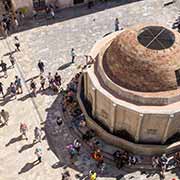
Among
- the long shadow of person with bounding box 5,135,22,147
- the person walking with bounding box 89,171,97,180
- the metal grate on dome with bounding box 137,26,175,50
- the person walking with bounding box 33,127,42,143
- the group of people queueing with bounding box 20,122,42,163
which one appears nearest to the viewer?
the person walking with bounding box 89,171,97,180

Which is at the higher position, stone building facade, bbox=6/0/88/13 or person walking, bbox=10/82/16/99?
stone building facade, bbox=6/0/88/13

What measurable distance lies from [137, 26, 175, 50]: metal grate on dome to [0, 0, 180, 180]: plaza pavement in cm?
814

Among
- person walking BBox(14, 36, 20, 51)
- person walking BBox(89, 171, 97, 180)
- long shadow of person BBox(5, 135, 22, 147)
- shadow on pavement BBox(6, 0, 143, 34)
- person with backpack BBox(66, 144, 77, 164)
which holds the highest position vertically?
shadow on pavement BBox(6, 0, 143, 34)

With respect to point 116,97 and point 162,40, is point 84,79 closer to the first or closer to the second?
point 116,97

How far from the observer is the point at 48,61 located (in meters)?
33.6

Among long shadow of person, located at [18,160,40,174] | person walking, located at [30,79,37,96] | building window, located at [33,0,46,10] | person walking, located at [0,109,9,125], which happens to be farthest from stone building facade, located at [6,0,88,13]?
long shadow of person, located at [18,160,40,174]

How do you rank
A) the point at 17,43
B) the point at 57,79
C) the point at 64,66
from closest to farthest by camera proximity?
1. the point at 57,79
2. the point at 64,66
3. the point at 17,43

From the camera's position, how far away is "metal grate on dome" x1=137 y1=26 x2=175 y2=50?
25.8m

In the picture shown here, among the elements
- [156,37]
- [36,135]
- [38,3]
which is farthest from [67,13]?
[36,135]

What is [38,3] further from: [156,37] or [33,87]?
[156,37]

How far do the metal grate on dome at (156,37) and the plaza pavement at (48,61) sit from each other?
8138 millimetres

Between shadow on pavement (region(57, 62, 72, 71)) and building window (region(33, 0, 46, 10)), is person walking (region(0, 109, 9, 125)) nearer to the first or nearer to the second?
shadow on pavement (region(57, 62, 72, 71))

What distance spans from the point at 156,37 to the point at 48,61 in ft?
35.2

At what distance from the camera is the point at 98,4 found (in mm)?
39219
